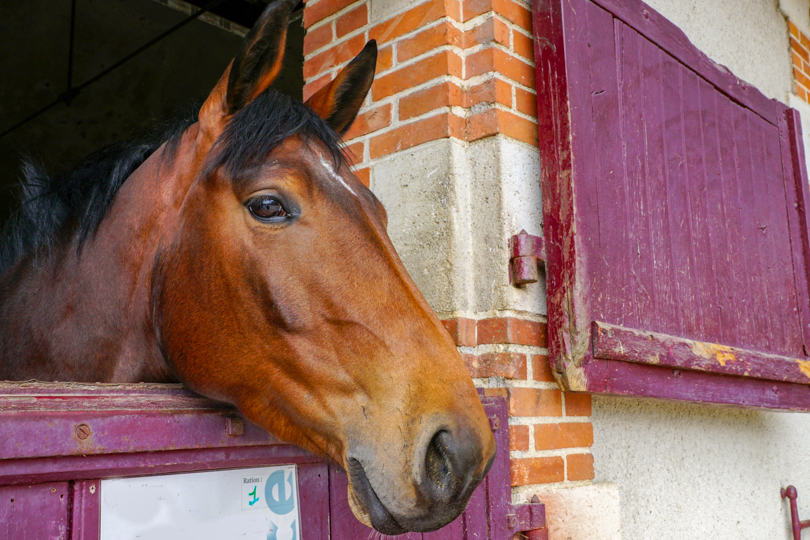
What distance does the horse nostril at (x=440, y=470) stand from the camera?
3.42 ft

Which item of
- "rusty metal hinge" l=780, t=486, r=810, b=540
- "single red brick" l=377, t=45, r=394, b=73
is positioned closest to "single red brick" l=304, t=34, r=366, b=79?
"single red brick" l=377, t=45, r=394, b=73

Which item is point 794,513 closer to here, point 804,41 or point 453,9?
point 453,9

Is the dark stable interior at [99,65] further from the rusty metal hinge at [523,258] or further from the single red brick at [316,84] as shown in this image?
the rusty metal hinge at [523,258]

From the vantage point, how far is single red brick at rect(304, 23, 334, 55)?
2.45 meters

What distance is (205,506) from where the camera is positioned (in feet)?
3.83

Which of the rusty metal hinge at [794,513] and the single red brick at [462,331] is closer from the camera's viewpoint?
the single red brick at [462,331]

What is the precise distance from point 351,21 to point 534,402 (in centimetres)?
155

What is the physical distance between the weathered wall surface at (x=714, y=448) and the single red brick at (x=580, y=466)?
5 centimetres

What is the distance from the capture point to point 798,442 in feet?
10.6

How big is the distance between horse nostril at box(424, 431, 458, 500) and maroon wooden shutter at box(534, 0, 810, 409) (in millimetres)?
900

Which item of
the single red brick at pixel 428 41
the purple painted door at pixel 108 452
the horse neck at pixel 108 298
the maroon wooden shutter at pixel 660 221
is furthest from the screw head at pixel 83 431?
the single red brick at pixel 428 41

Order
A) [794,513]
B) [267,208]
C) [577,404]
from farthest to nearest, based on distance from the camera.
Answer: [794,513] → [577,404] → [267,208]

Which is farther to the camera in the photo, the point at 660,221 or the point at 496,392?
the point at 660,221

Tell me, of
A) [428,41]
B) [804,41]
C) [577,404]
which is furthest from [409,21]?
[804,41]
